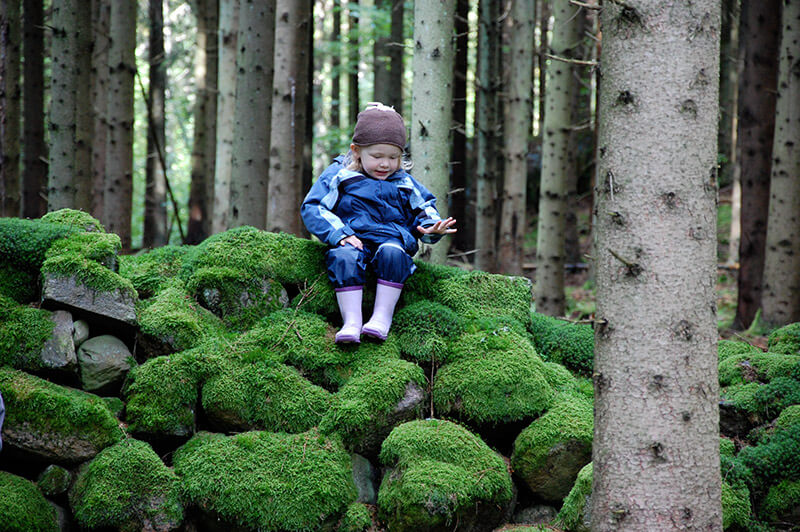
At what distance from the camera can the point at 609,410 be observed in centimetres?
295

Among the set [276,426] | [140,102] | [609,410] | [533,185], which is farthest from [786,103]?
[140,102]

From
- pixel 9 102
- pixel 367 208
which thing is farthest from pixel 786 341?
pixel 9 102

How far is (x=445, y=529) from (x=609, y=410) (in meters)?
1.25

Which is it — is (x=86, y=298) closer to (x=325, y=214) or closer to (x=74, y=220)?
(x=74, y=220)

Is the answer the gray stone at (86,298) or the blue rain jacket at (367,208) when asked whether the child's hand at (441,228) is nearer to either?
the blue rain jacket at (367,208)

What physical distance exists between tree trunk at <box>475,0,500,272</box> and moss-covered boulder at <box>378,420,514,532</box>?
7.08 metres

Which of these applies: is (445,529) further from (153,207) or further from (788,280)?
(153,207)

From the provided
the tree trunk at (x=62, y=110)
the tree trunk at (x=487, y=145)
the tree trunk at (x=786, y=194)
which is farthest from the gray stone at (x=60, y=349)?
the tree trunk at (x=487, y=145)

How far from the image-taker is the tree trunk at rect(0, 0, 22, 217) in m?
9.11

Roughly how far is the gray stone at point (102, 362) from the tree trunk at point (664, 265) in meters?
3.01

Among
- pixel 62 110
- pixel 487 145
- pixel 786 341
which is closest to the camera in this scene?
pixel 786 341

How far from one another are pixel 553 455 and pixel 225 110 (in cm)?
691

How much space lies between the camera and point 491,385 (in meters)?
4.33

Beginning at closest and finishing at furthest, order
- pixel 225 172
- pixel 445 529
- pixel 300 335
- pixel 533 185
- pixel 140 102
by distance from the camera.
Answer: pixel 445 529 < pixel 300 335 < pixel 225 172 < pixel 533 185 < pixel 140 102
